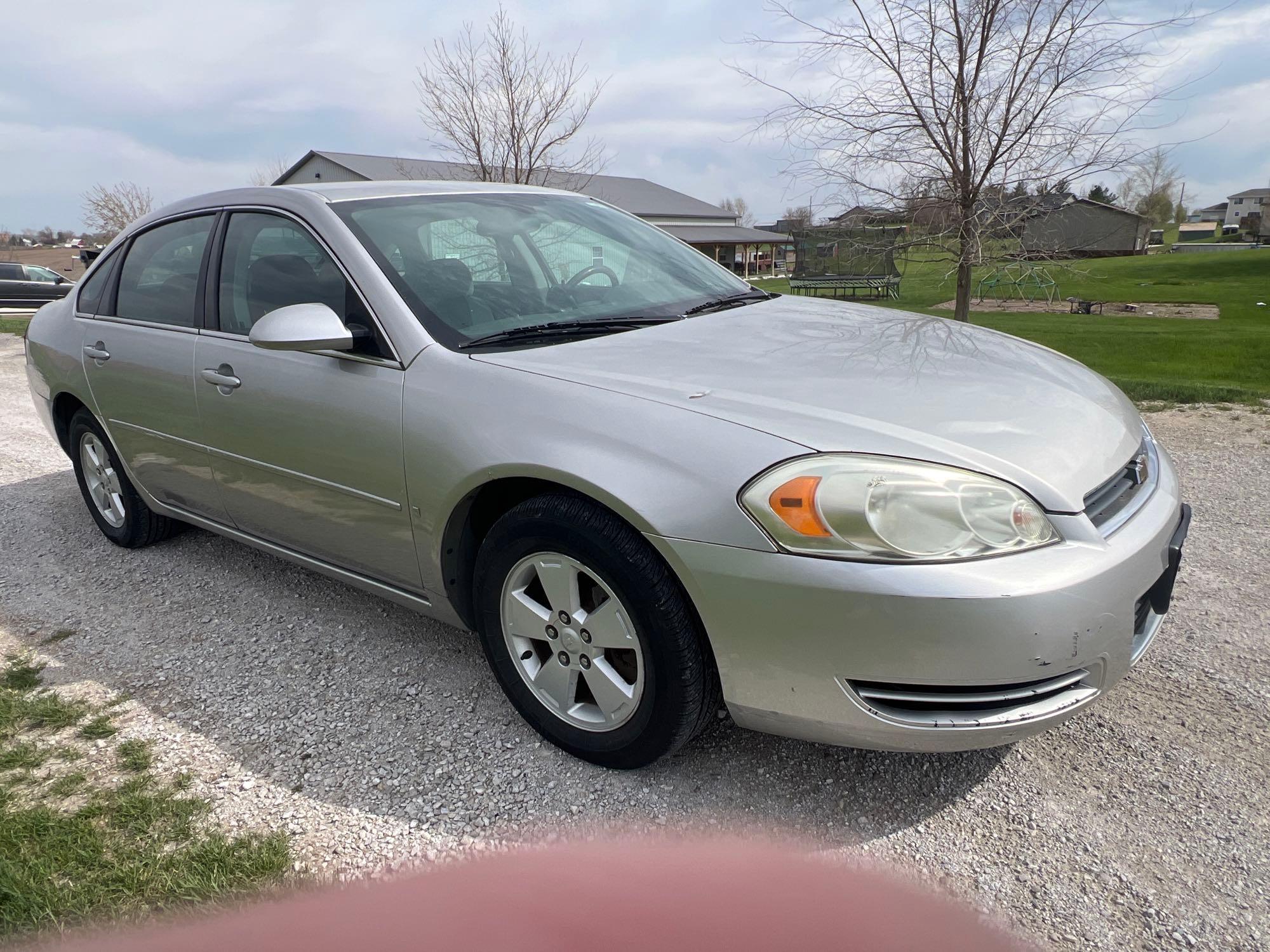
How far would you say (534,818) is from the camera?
2404mm

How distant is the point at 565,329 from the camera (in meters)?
2.92

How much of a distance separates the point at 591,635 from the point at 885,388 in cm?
104

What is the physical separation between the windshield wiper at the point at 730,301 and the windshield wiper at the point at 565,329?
23 centimetres

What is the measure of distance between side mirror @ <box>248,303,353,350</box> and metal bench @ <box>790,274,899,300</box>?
2403cm

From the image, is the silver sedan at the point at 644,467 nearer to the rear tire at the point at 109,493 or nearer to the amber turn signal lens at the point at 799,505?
the amber turn signal lens at the point at 799,505

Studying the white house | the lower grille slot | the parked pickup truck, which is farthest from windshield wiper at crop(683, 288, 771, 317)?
the white house

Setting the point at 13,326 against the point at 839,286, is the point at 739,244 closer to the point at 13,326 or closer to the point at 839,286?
the point at 839,286

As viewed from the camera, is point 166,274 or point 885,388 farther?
point 166,274

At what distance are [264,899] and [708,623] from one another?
1230 mm

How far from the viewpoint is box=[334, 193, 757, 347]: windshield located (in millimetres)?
2932

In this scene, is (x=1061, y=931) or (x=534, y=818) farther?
(x=534, y=818)

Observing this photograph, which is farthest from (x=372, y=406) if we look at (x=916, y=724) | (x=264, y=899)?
(x=916, y=724)

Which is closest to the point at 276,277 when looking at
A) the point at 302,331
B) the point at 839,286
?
the point at 302,331

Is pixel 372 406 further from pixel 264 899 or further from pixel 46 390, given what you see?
pixel 46 390
